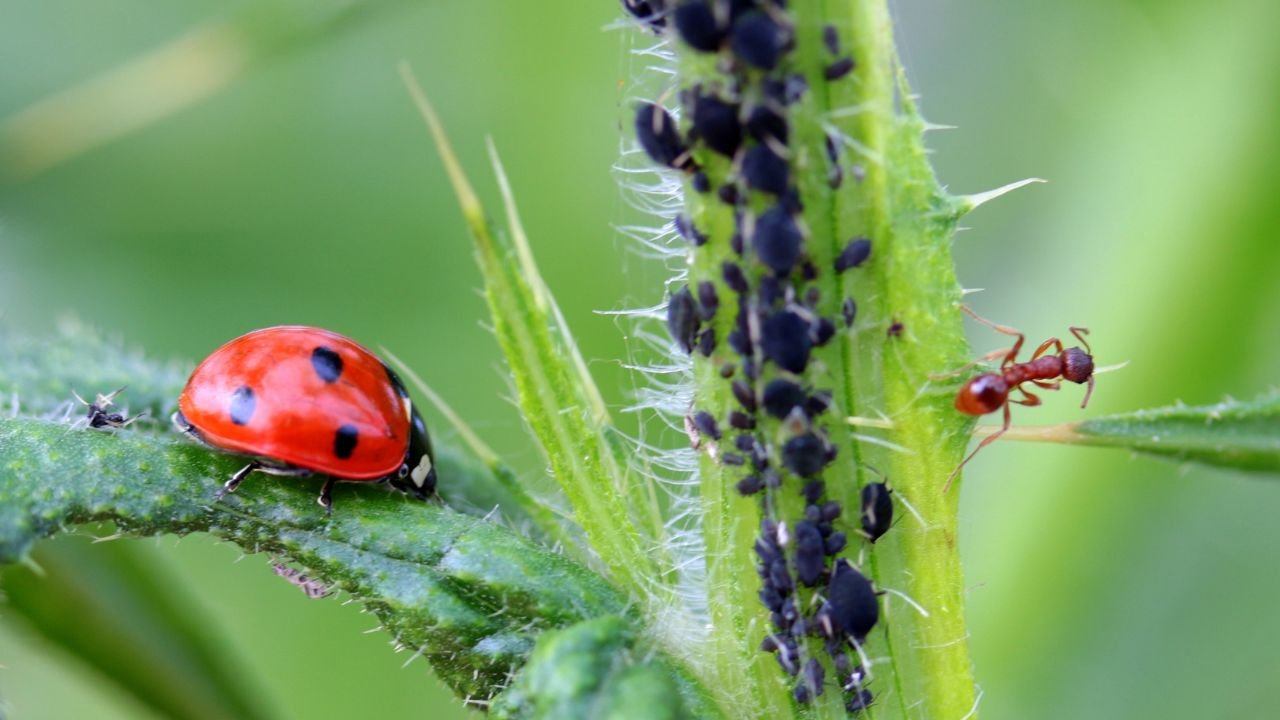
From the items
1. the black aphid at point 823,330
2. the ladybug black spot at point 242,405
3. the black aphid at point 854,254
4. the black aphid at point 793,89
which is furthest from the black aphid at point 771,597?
the ladybug black spot at point 242,405

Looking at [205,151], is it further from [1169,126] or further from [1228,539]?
[1228,539]

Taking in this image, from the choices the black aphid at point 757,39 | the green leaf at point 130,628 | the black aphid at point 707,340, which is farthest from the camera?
the green leaf at point 130,628

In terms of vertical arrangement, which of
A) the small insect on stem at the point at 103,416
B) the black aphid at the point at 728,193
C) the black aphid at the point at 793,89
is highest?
the black aphid at the point at 793,89

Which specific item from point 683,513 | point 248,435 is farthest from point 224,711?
point 683,513

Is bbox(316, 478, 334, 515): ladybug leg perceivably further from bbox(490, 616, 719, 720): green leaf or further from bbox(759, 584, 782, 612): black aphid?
bbox(759, 584, 782, 612): black aphid

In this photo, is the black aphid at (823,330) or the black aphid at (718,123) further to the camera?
the black aphid at (823,330)

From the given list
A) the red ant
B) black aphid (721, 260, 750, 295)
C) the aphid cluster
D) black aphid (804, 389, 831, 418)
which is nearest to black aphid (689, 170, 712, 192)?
the aphid cluster

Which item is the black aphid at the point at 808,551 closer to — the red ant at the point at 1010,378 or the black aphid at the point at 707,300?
the red ant at the point at 1010,378

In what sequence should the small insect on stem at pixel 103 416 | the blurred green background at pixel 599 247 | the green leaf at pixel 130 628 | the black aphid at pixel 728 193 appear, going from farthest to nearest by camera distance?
the blurred green background at pixel 599 247
the green leaf at pixel 130 628
the small insect on stem at pixel 103 416
the black aphid at pixel 728 193
